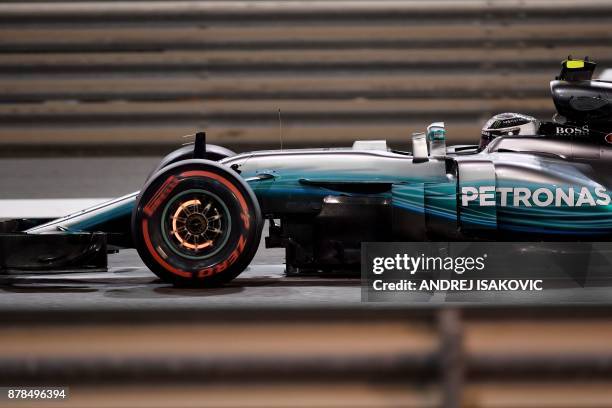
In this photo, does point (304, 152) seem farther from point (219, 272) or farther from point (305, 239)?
point (219, 272)

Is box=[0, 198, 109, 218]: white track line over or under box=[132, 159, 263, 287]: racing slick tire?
under

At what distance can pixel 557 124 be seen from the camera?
4977mm

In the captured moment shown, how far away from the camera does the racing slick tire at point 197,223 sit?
4469 millimetres

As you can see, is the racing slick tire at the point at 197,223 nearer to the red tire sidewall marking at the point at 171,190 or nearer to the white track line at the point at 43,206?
the red tire sidewall marking at the point at 171,190

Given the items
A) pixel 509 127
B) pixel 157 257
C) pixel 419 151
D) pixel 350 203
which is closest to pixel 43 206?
pixel 157 257

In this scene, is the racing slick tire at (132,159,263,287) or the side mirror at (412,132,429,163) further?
the side mirror at (412,132,429,163)

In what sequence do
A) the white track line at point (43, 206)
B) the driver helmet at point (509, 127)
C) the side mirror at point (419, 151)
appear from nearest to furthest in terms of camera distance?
the side mirror at point (419, 151) < the driver helmet at point (509, 127) < the white track line at point (43, 206)

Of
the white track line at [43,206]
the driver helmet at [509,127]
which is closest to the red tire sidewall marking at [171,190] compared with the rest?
the driver helmet at [509,127]

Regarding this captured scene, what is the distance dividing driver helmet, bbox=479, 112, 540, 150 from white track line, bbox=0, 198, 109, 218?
313 centimetres

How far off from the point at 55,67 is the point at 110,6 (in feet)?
2.57

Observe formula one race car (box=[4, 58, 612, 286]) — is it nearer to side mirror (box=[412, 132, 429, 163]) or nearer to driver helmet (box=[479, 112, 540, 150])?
side mirror (box=[412, 132, 429, 163])

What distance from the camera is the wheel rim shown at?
4.50 m

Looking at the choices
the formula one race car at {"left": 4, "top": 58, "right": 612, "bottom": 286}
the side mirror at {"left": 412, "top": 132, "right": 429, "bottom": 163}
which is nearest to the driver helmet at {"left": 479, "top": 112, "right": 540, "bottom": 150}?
the formula one race car at {"left": 4, "top": 58, "right": 612, "bottom": 286}

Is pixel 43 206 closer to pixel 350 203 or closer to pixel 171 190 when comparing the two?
pixel 171 190
